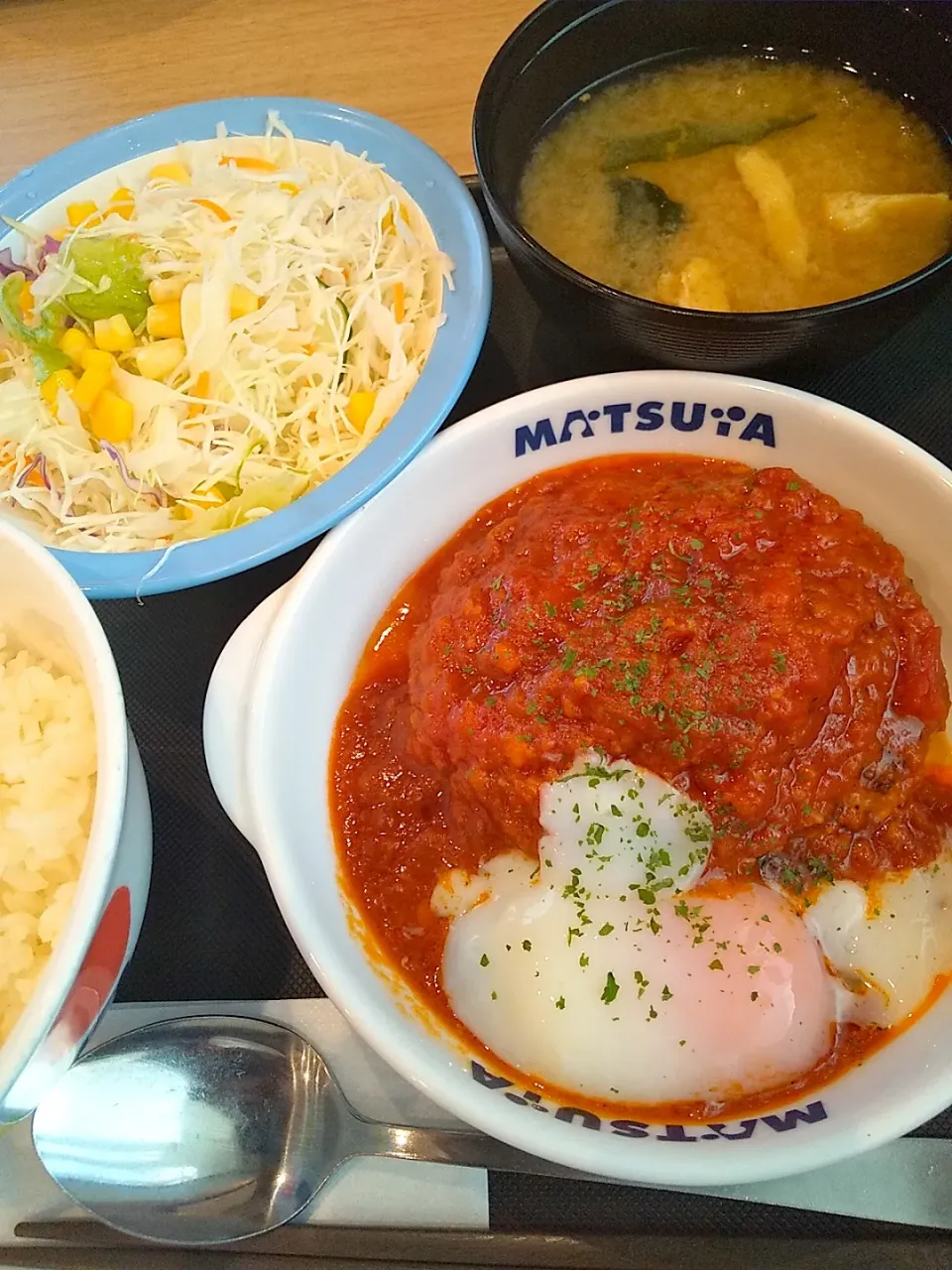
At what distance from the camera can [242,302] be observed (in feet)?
7.68

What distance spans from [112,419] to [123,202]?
25.5 inches

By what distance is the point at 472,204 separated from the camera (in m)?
2.17

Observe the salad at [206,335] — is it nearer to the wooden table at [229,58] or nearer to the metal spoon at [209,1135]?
the wooden table at [229,58]

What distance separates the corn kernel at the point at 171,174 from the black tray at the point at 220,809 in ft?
2.51

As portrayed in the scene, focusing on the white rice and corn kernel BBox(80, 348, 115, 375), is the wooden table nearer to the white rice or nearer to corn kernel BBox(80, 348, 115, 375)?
corn kernel BBox(80, 348, 115, 375)

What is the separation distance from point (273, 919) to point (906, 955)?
3.62 ft

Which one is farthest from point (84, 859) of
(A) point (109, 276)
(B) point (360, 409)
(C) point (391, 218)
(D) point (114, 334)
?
(C) point (391, 218)

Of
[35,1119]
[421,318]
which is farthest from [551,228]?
[35,1119]

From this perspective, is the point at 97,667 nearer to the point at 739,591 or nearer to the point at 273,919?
the point at 273,919

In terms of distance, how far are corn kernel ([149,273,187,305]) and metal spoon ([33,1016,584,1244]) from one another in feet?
5.56

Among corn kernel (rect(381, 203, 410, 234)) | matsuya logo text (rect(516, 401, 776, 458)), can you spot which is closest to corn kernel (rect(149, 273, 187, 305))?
corn kernel (rect(381, 203, 410, 234))

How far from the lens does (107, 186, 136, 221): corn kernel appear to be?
2441 millimetres

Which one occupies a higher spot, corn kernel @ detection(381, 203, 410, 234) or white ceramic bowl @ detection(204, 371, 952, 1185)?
corn kernel @ detection(381, 203, 410, 234)

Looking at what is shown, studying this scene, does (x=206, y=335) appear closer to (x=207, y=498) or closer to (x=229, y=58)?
(x=207, y=498)
